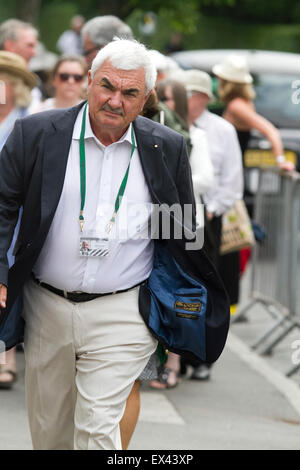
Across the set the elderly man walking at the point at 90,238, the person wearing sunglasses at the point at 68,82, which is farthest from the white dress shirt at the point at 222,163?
the elderly man walking at the point at 90,238

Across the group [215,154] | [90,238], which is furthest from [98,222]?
[215,154]

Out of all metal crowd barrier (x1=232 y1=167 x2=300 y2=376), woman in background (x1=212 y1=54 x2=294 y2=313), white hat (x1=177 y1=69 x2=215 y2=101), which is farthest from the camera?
woman in background (x1=212 y1=54 x2=294 y2=313)

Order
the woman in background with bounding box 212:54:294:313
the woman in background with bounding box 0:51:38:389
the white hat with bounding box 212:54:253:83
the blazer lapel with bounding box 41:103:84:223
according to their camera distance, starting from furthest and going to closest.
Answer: the white hat with bounding box 212:54:253:83 < the woman in background with bounding box 212:54:294:313 < the woman in background with bounding box 0:51:38:389 < the blazer lapel with bounding box 41:103:84:223

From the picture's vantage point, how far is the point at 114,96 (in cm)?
447

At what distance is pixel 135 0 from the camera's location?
24.2m

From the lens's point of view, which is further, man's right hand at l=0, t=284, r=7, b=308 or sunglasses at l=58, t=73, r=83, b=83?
sunglasses at l=58, t=73, r=83, b=83

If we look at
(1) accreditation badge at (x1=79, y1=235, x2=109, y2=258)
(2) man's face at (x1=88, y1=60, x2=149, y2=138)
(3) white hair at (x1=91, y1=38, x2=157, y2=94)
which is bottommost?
(1) accreditation badge at (x1=79, y1=235, x2=109, y2=258)

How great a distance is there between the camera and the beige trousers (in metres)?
4.58

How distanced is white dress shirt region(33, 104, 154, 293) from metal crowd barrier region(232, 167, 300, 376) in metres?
3.88

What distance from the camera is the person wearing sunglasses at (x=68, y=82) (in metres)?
7.94

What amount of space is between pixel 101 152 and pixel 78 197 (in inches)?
8.2

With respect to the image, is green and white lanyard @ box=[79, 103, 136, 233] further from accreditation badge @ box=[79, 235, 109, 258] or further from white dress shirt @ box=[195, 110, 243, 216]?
white dress shirt @ box=[195, 110, 243, 216]

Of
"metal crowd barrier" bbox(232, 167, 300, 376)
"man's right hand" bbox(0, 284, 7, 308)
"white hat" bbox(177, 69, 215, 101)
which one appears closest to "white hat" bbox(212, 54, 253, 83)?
"metal crowd barrier" bbox(232, 167, 300, 376)

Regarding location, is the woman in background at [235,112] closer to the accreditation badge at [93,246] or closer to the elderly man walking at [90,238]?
the elderly man walking at [90,238]
